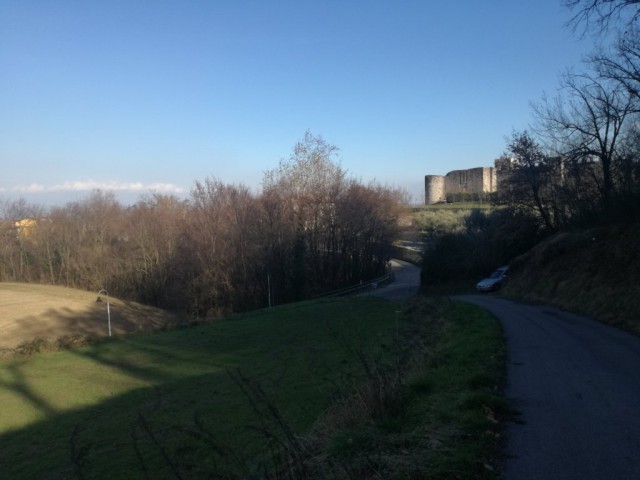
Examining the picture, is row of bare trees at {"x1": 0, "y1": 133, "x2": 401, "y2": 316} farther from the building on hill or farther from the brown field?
the building on hill

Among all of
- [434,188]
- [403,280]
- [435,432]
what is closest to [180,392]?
[435,432]

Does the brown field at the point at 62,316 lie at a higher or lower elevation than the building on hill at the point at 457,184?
lower

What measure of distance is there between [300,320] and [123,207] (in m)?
52.1

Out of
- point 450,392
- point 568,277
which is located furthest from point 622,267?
point 450,392

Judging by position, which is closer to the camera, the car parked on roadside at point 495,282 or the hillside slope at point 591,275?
the hillside slope at point 591,275

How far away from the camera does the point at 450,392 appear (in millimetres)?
7152

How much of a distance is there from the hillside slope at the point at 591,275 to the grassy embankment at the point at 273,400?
4337 mm

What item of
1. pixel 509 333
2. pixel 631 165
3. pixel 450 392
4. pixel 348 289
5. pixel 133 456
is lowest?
pixel 348 289

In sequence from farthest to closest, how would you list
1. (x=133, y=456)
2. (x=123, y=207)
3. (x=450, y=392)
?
(x=123, y=207) → (x=133, y=456) → (x=450, y=392)

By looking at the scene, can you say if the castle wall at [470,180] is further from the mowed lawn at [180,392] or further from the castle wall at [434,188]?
the mowed lawn at [180,392]

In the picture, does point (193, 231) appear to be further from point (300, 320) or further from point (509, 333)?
point (509, 333)

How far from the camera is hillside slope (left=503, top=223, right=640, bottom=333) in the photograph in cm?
1723

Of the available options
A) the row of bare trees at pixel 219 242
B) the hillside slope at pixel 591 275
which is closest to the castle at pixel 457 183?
the row of bare trees at pixel 219 242

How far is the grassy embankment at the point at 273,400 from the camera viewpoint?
4980 millimetres
